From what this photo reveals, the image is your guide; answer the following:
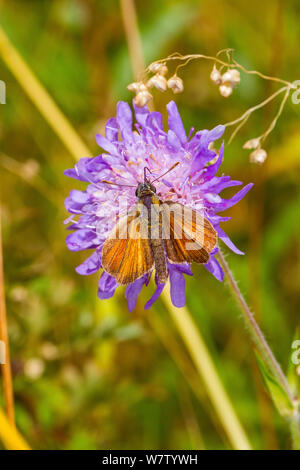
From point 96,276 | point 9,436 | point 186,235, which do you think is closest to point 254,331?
point 186,235

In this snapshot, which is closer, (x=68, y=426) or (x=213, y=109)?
(x=68, y=426)

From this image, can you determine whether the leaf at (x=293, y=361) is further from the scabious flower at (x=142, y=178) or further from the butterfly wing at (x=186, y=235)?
the butterfly wing at (x=186, y=235)

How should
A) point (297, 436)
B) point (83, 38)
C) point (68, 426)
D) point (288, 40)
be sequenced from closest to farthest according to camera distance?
1. point (297, 436)
2. point (68, 426)
3. point (288, 40)
4. point (83, 38)

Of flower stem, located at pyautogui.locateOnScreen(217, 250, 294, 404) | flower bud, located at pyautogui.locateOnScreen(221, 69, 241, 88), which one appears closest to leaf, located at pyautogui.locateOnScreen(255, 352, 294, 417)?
flower stem, located at pyautogui.locateOnScreen(217, 250, 294, 404)

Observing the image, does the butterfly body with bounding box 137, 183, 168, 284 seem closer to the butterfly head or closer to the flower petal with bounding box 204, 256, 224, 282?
the butterfly head

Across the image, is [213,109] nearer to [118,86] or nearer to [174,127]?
[118,86]
